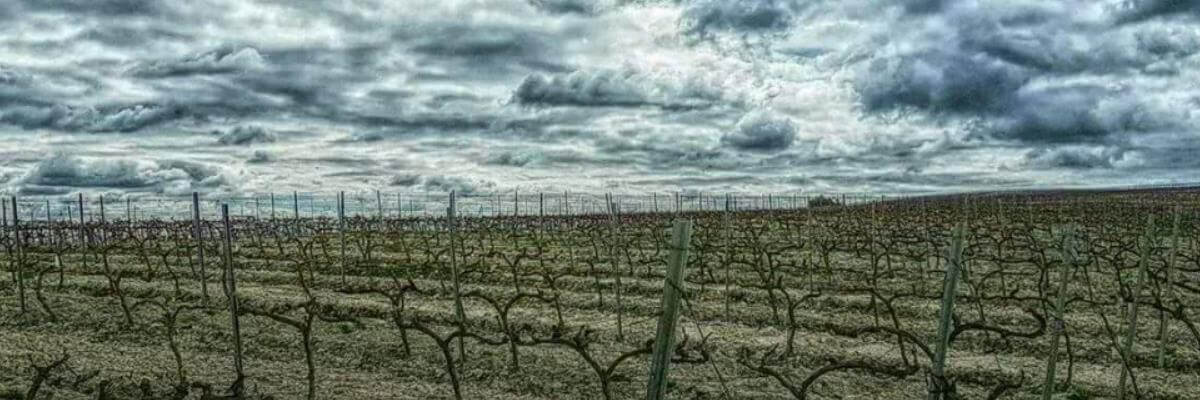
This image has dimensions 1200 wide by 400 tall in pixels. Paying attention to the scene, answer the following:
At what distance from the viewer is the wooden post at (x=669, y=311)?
13.7 feet

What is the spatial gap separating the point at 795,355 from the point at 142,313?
8.10m

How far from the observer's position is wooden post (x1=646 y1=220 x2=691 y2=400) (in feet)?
13.7

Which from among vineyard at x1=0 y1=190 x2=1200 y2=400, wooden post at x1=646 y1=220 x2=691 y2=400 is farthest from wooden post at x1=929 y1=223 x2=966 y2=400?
wooden post at x1=646 y1=220 x2=691 y2=400

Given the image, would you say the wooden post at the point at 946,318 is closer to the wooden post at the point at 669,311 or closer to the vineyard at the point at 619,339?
the vineyard at the point at 619,339

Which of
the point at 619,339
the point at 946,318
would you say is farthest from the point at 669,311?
the point at 619,339

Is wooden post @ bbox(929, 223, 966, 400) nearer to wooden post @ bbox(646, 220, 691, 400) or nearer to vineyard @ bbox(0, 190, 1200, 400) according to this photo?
vineyard @ bbox(0, 190, 1200, 400)

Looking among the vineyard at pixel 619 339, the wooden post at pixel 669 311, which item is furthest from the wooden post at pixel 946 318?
the wooden post at pixel 669 311

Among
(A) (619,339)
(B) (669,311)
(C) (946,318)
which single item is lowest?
(A) (619,339)

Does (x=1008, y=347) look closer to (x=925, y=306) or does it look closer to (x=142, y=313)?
(x=925, y=306)

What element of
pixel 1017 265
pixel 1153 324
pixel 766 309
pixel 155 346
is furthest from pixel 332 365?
pixel 1017 265

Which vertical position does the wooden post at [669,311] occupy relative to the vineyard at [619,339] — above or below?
above

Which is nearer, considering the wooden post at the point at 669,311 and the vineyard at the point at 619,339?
the wooden post at the point at 669,311

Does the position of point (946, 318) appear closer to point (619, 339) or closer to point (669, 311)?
point (669, 311)

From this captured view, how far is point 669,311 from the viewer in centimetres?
425
